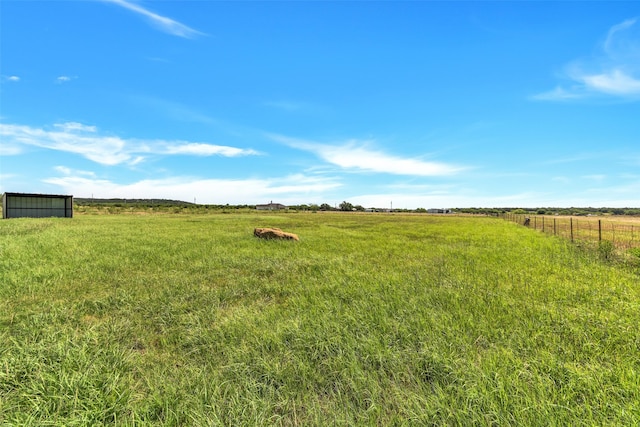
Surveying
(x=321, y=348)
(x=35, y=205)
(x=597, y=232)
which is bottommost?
(x=321, y=348)

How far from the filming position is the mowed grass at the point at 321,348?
2744 millimetres

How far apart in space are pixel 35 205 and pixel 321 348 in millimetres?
43776

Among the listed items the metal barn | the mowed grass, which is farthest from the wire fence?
the metal barn

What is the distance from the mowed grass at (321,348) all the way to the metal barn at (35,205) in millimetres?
34696

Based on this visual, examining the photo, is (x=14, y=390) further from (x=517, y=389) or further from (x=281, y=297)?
(x=517, y=389)

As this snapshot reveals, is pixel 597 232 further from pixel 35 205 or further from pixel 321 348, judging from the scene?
pixel 35 205

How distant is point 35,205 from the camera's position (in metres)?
33.0

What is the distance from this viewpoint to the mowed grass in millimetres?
2744

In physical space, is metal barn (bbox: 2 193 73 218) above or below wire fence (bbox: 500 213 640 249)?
above

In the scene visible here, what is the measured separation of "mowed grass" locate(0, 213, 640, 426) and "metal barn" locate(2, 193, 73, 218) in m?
34.7

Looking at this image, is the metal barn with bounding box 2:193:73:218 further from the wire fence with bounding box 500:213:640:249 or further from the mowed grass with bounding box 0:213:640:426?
the wire fence with bounding box 500:213:640:249

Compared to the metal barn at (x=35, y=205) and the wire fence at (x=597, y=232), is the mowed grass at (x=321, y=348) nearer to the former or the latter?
the wire fence at (x=597, y=232)

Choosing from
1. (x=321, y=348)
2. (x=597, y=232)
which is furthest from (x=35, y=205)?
(x=597, y=232)

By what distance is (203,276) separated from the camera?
312 inches
